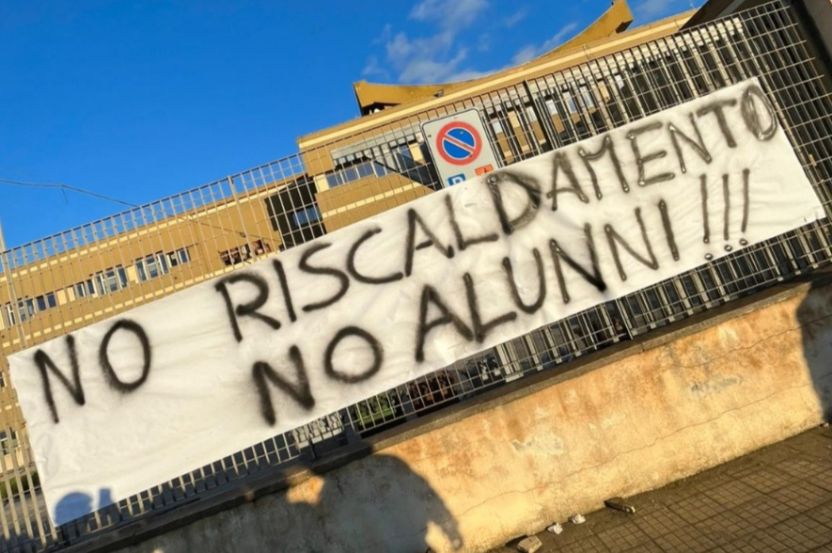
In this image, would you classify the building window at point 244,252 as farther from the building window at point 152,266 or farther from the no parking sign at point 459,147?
the no parking sign at point 459,147

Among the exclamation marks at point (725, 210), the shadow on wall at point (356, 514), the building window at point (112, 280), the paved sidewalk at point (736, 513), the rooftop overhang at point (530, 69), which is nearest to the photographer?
the paved sidewalk at point (736, 513)

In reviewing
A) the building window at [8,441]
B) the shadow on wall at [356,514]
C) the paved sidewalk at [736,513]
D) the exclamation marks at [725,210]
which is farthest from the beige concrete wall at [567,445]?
the building window at [8,441]

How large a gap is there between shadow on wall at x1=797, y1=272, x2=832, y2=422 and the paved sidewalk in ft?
1.08

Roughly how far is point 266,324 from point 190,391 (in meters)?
0.79

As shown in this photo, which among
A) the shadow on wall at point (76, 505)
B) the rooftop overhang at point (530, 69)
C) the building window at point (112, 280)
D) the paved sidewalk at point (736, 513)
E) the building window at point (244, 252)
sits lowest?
the paved sidewalk at point (736, 513)

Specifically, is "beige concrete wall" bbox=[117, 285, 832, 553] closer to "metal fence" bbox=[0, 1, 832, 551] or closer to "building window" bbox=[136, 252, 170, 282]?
"metal fence" bbox=[0, 1, 832, 551]

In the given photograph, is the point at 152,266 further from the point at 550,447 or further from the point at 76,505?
the point at 550,447

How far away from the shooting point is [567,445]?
407cm

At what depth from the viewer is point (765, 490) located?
3637mm

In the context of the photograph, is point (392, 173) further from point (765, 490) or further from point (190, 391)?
point (765, 490)

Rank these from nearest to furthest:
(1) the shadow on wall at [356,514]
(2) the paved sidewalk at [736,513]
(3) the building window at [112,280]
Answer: (2) the paved sidewalk at [736,513]
(1) the shadow on wall at [356,514]
(3) the building window at [112,280]

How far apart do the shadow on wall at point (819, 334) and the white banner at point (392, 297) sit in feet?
2.00

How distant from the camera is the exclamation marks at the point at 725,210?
14.5ft

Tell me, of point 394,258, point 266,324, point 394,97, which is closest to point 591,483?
point 394,258
